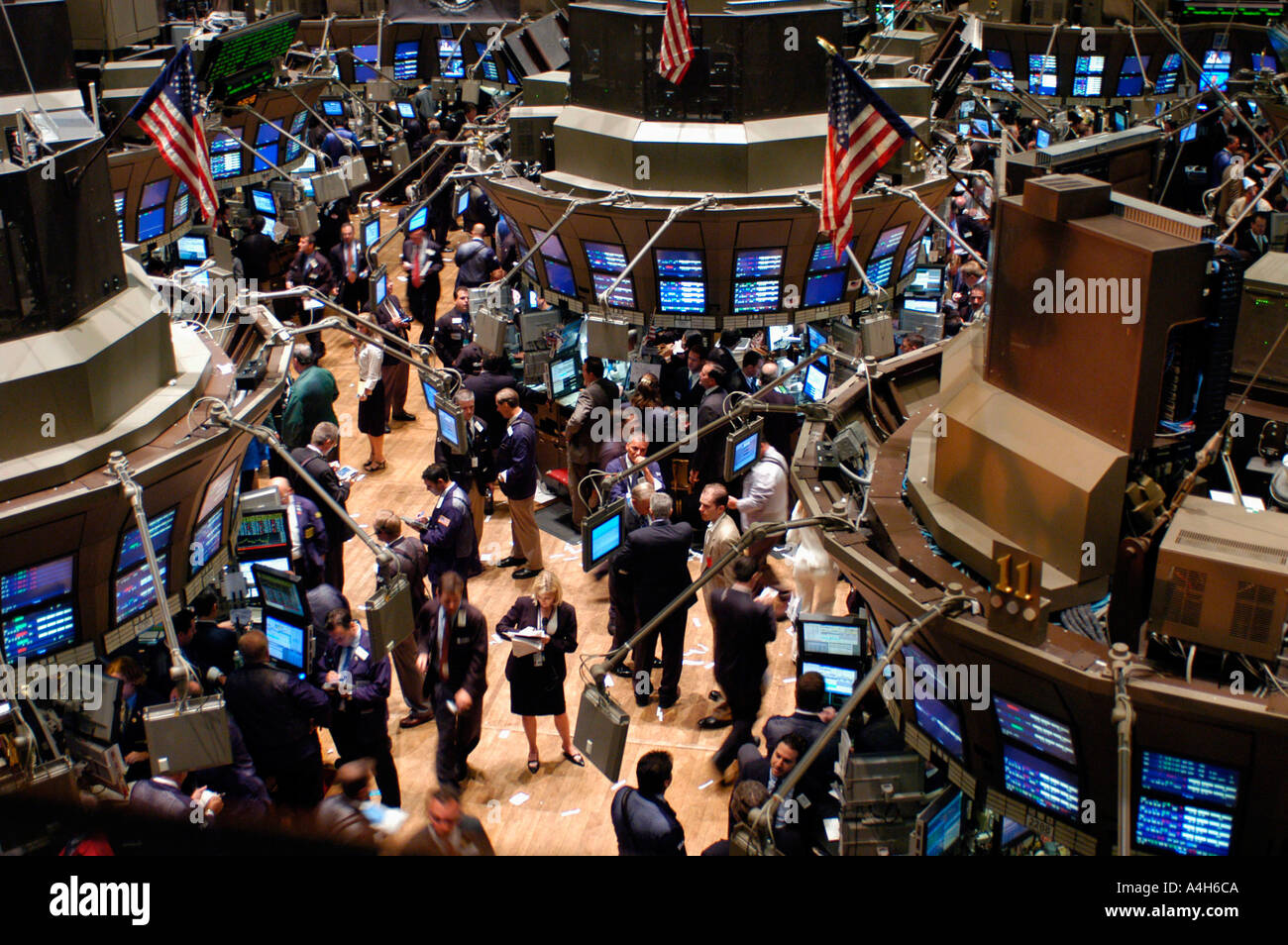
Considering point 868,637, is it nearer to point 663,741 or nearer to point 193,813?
point 663,741

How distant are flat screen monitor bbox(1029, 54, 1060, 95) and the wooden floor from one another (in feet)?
62.8

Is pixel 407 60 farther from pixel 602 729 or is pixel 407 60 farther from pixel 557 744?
pixel 602 729

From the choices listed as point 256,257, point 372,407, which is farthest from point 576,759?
point 256,257

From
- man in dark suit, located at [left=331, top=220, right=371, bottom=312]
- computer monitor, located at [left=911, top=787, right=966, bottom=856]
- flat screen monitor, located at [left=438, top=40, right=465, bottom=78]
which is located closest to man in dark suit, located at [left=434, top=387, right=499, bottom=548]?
computer monitor, located at [left=911, top=787, right=966, bottom=856]

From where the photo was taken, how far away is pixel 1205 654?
19.3ft

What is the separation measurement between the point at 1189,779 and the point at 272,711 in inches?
222

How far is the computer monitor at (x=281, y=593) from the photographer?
8.86 m

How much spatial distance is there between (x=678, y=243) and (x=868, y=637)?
6096 mm

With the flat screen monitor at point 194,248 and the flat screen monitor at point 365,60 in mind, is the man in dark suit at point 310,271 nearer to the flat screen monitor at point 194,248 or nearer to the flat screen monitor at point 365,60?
the flat screen monitor at point 194,248

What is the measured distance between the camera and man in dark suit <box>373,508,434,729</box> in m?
10.1

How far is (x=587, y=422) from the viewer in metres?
13.0

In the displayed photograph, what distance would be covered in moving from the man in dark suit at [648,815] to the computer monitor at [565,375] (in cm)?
707
